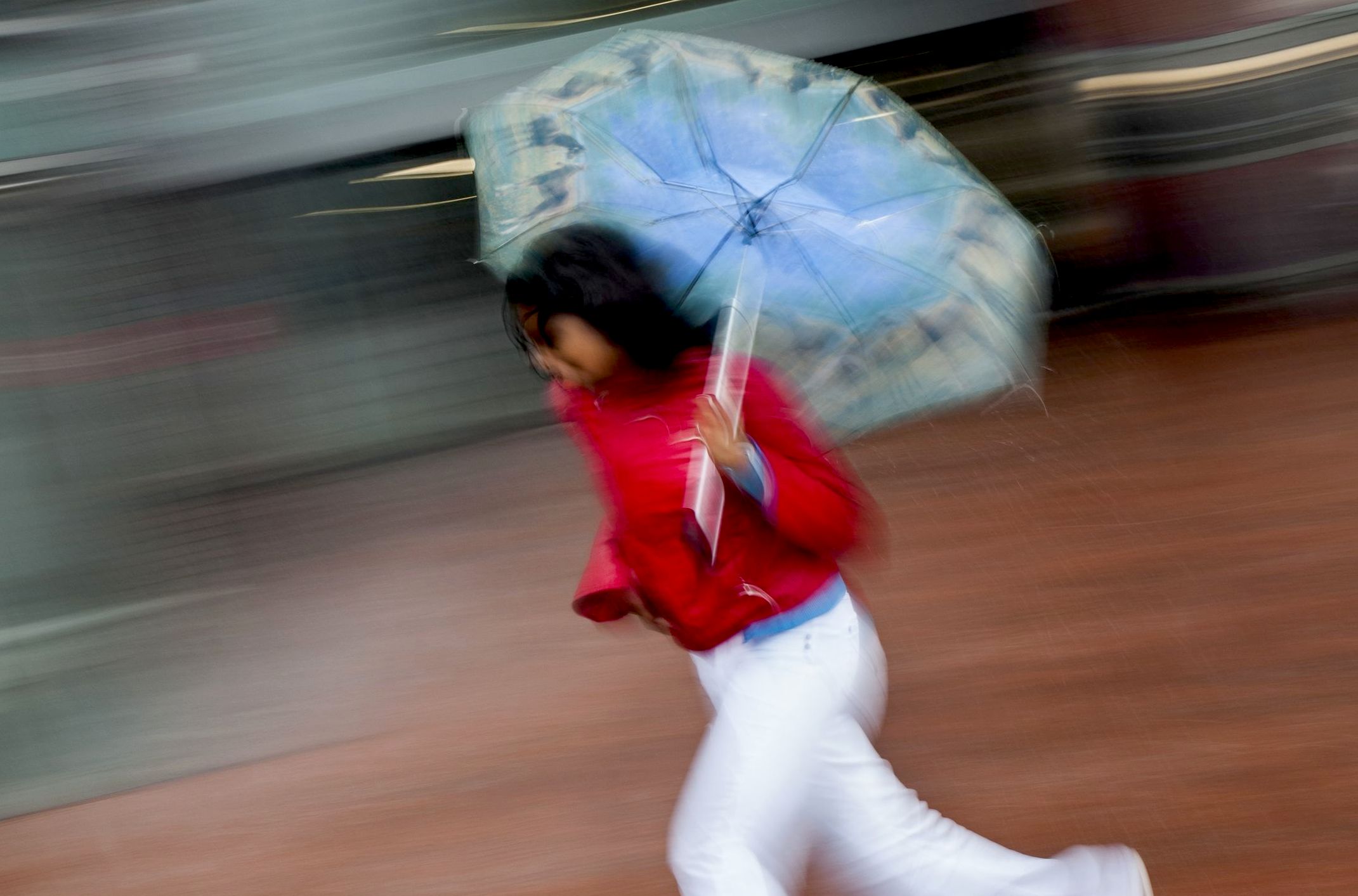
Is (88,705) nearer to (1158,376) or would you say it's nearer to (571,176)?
(571,176)

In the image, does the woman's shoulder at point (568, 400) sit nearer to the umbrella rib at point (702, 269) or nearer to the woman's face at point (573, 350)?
the woman's face at point (573, 350)

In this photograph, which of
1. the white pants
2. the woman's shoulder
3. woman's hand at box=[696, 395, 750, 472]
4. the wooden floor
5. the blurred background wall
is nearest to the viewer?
woman's hand at box=[696, 395, 750, 472]

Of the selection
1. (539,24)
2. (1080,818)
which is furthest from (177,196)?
(1080,818)

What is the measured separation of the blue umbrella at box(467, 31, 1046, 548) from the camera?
2.24 m

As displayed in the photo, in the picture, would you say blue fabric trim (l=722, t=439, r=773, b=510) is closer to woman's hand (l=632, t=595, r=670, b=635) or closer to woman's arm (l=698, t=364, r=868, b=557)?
woman's arm (l=698, t=364, r=868, b=557)

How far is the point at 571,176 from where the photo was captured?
2.47m

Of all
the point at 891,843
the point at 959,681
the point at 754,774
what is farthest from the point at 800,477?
the point at 959,681

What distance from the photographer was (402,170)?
6789 millimetres

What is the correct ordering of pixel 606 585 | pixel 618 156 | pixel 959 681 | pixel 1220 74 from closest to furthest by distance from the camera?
pixel 606 585 < pixel 618 156 < pixel 959 681 < pixel 1220 74

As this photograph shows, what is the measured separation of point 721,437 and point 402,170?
16.6ft

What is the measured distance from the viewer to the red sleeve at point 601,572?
7.64 ft

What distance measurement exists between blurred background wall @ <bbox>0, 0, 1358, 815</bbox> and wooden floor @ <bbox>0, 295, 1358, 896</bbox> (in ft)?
2.46

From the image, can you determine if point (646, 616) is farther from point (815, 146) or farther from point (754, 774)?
point (815, 146)

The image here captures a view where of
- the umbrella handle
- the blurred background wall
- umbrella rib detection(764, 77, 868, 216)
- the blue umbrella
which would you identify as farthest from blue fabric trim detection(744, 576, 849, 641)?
the blurred background wall
